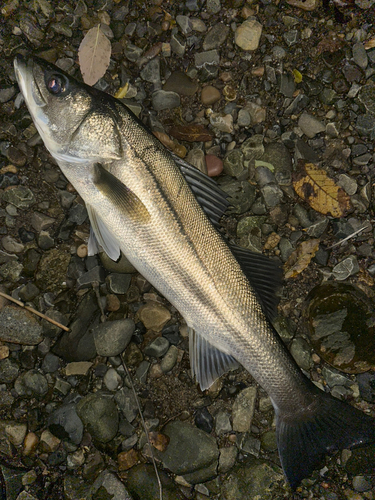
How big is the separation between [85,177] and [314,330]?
7.72 ft

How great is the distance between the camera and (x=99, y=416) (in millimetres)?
3090

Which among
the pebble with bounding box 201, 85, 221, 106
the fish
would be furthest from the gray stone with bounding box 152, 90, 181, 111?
the fish

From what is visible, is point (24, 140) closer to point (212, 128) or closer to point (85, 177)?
point (85, 177)

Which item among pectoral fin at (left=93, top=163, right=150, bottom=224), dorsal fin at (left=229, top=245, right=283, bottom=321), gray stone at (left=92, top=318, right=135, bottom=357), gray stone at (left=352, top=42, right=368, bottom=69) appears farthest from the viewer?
gray stone at (left=352, top=42, right=368, bottom=69)

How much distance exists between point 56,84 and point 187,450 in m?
3.15

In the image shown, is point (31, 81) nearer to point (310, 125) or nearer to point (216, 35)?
point (216, 35)

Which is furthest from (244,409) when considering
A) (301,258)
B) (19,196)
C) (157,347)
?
(19,196)

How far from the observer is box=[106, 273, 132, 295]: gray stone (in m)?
3.26

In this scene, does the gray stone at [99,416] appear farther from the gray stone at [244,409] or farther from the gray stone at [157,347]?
the gray stone at [244,409]

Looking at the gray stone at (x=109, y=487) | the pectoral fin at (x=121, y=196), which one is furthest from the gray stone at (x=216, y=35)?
the gray stone at (x=109, y=487)

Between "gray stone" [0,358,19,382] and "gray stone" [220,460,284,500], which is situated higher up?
"gray stone" [0,358,19,382]

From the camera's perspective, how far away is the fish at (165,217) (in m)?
2.64

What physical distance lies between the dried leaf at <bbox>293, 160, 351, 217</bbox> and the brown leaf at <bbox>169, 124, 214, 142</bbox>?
957 mm

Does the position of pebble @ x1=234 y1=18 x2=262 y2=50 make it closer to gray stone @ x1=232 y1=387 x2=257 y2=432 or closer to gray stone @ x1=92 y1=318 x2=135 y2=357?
gray stone @ x1=92 y1=318 x2=135 y2=357
